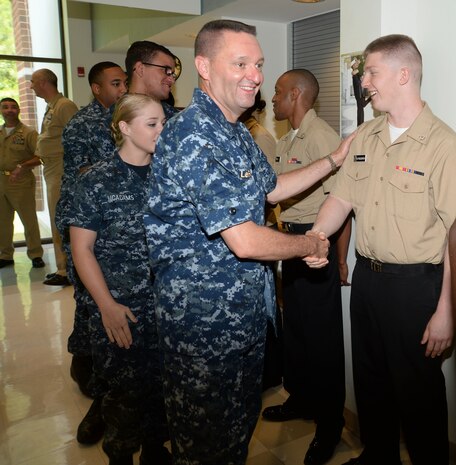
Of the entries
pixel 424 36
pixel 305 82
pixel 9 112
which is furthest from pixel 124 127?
pixel 9 112

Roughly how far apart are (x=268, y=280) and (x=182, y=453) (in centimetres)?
67

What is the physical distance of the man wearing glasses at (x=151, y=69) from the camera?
9.05 feet

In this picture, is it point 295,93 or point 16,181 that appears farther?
point 16,181

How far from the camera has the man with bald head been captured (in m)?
2.39

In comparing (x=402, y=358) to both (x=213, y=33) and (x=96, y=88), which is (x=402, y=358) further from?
(x=96, y=88)

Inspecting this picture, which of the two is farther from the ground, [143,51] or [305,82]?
[143,51]

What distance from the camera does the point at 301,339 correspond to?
262cm

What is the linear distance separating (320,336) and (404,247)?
0.84 meters

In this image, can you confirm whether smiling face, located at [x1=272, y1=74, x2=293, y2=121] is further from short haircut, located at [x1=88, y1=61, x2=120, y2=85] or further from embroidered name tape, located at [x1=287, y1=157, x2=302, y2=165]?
short haircut, located at [x1=88, y1=61, x2=120, y2=85]

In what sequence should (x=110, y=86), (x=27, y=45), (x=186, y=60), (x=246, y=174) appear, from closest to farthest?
(x=246, y=174)
(x=110, y=86)
(x=186, y=60)
(x=27, y=45)

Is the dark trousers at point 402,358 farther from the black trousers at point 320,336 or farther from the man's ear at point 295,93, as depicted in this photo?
the man's ear at point 295,93

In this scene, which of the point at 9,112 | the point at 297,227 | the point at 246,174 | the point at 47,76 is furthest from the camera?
the point at 9,112

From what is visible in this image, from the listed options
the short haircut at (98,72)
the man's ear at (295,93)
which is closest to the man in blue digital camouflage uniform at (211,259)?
the man's ear at (295,93)

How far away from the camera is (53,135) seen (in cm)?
504
